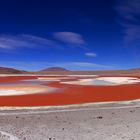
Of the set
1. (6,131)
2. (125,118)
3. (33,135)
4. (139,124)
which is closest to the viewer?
(33,135)

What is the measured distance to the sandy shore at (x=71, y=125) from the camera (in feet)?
31.7

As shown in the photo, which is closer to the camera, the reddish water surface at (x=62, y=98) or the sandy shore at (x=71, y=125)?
the sandy shore at (x=71, y=125)

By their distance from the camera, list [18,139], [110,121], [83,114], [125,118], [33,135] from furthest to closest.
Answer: [83,114], [125,118], [110,121], [33,135], [18,139]

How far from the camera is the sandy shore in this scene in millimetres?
9648

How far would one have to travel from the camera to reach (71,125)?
11.6m

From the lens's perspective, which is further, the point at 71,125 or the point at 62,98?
the point at 62,98

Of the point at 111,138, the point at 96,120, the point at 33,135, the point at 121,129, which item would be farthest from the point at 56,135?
the point at 96,120

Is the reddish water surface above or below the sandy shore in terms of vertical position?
above

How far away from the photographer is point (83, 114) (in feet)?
47.5

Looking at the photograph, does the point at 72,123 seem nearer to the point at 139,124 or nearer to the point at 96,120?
the point at 96,120

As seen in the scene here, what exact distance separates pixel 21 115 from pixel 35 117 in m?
1.00

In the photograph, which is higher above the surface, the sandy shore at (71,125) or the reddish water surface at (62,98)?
the reddish water surface at (62,98)

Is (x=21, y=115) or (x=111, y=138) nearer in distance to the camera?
(x=111, y=138)

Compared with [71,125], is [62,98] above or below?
above
